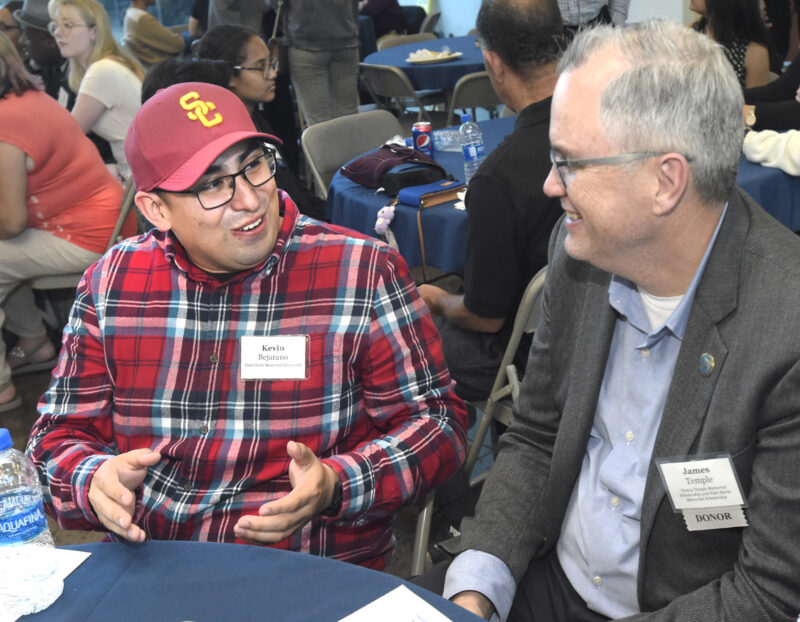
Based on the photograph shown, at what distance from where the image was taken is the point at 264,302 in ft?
5.53

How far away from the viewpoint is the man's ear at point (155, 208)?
167 centimetres

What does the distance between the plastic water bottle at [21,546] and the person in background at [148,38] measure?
18.7ft

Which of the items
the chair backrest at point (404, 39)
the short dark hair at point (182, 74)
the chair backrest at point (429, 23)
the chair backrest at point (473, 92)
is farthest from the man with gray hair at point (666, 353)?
the chair backrest at point (429, 23)

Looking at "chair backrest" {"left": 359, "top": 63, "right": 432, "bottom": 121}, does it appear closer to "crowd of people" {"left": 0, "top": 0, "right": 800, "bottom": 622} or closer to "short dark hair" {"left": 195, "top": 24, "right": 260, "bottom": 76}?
"short dark hair" {"left": 195, "top": 24, "right": 260, "bottom": 76}

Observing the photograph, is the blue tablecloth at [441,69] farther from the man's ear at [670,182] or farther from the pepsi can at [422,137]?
the man's ear at [670,182]

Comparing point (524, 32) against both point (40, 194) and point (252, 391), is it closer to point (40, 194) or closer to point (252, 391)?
point (252, 391)

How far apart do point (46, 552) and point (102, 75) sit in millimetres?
3704

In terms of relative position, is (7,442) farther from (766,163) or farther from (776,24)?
(776,24)

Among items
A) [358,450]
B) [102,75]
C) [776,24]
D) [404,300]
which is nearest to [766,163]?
[404,300]

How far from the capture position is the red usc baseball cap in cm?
161

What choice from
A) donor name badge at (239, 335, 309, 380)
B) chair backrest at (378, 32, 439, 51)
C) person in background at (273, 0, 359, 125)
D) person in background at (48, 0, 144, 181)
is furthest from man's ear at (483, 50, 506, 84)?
chair backrest at (378, 32, 439, 51)

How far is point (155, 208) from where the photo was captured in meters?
1.69

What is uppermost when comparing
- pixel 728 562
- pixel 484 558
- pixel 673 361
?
pixel 673 361

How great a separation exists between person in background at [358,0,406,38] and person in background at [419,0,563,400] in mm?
7091
